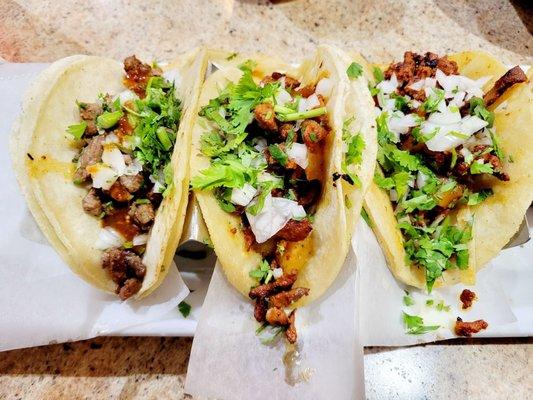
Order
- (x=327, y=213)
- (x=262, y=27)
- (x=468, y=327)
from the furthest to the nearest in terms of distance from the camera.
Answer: (x=262, y=27)
(x=468, y=327)
(x=327, y=213)

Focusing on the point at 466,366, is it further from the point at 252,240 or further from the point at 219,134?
the point at 219,134

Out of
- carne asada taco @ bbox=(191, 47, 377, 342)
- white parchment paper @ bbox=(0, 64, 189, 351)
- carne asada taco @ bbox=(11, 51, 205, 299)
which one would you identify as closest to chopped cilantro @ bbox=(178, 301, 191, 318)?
white parchment paper @ bbox=(0, 64, 189, 351)

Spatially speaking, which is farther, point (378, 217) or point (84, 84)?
point (84, 84)

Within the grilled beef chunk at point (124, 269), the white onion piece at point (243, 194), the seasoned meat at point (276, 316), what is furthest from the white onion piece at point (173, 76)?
the seasoned meat at point (276, 316)

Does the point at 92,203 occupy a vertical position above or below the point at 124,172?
below

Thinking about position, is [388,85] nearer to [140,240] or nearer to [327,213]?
[327,213]

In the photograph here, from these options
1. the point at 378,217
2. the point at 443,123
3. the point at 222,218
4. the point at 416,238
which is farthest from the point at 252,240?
the point at 443,123

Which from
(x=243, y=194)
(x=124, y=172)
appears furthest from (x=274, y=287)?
(x=124, y=172)

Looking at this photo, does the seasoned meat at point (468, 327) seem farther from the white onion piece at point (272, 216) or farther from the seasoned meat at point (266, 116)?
the seasoned meat at point (266, 116)
